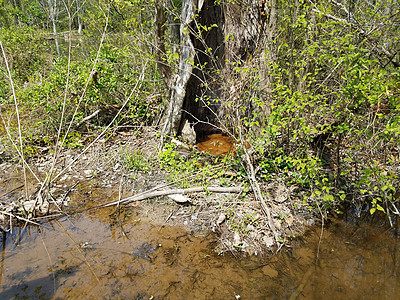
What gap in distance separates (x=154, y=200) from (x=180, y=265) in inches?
42.9

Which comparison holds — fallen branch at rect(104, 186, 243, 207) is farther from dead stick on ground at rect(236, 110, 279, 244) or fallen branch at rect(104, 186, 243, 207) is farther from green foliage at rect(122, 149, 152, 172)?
green foliage at rect(122, 149, 152, 172)

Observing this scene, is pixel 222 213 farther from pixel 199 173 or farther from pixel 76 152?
pixel 76 152

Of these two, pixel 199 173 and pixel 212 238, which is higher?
pixel 199 173

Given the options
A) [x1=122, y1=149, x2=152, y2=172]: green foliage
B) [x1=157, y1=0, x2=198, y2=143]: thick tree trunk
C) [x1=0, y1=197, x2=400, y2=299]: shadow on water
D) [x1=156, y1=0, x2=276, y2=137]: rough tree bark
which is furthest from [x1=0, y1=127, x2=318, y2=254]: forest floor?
[x1=156, y1=0, x2=276, y2=137]: rough tree bark

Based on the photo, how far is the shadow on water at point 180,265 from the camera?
223cm

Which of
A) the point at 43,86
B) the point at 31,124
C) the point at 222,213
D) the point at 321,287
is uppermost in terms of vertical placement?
the point at 43,86

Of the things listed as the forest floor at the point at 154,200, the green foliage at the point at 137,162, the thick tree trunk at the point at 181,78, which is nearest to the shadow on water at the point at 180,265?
the forest floor at the point at 154,200

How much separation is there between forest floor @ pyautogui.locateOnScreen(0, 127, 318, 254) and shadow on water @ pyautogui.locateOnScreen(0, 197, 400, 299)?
0.17 meters

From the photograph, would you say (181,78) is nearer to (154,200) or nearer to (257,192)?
(154,200)

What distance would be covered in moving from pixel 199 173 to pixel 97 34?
5.01 meters

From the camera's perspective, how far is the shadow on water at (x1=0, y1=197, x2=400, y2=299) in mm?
2232

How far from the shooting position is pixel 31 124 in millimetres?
4887

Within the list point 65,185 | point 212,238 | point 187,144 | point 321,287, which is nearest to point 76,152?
point 65,185

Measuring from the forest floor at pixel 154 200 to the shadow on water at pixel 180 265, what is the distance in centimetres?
17
